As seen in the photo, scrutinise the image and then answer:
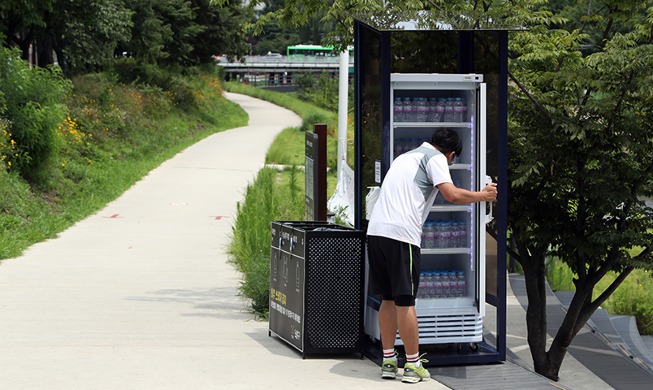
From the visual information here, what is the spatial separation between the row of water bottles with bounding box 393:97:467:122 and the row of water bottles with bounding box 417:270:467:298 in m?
1.16

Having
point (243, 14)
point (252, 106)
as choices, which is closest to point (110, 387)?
point (243, 14)

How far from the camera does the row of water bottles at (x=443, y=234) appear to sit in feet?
26.2

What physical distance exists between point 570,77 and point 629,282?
1008 centimetres

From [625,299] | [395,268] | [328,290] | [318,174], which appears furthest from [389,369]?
[625,299]

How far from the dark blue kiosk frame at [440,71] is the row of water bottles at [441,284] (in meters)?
0.23

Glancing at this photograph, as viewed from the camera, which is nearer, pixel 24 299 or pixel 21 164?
pixel 24 299

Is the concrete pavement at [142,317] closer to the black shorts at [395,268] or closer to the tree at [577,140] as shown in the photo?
the black shorts at [395,268]

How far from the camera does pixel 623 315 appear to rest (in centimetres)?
1675

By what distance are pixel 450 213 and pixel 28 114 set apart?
11.2 m

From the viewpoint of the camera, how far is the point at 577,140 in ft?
34.4

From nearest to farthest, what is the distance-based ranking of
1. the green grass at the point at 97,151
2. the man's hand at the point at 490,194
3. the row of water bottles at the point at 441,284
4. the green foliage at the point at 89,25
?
the man's hand at the point at 490,194 → the row of water bottles at the point at 441,284 → the green grass at the point at 97,151 → the green foliage at the point at 89,25

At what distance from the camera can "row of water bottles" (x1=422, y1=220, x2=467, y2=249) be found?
26.2 feet

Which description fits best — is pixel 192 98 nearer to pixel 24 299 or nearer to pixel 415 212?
pixel 24 299

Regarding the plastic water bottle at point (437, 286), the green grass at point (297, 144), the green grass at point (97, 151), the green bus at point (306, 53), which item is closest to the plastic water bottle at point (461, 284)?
the plastic water bottle at point (437, 286)
